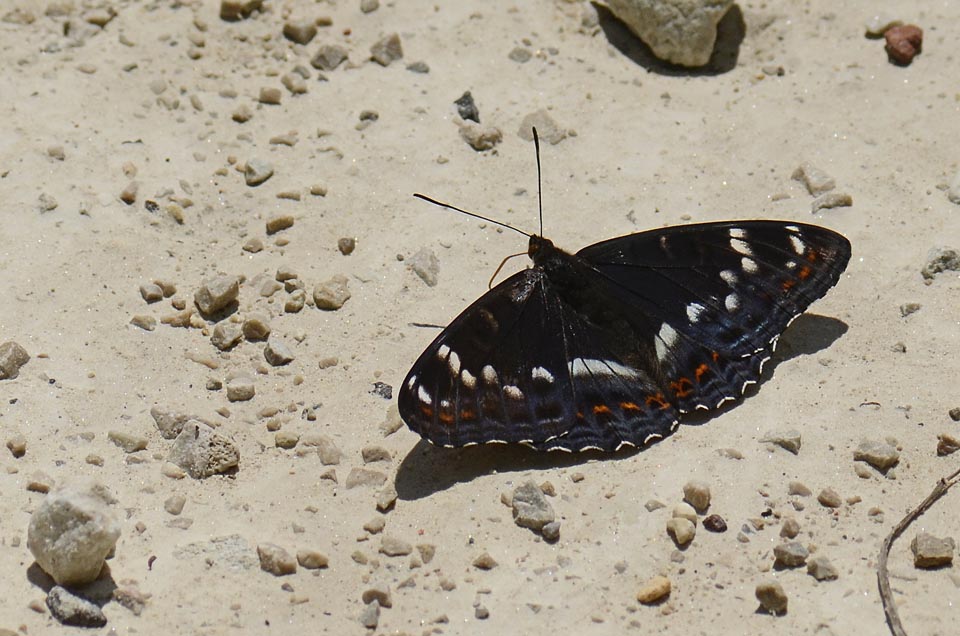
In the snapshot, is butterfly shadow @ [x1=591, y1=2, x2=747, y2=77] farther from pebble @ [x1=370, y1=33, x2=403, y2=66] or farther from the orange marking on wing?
the orange marking on wing

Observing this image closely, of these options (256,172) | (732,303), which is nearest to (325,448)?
(732,303)

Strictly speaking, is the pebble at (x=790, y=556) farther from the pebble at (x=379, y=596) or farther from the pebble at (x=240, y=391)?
the pebble at (x=240, y=391)

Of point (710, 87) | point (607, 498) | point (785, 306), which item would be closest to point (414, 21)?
point (710, 87)

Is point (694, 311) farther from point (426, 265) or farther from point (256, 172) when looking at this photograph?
point (256, 172)

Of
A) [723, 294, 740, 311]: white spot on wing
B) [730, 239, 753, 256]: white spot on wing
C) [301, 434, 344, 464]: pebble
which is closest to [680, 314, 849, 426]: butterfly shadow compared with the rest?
[723, 294, 740, 311]: white spot on wing

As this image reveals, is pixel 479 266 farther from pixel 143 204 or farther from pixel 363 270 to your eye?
pixel 143 204
